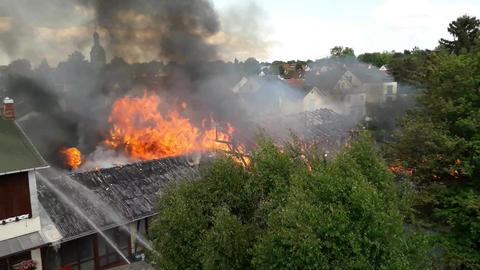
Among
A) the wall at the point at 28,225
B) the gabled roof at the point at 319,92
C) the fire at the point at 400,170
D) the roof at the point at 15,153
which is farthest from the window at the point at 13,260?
the gabled roof at the point at 319,92

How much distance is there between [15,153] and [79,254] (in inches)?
192

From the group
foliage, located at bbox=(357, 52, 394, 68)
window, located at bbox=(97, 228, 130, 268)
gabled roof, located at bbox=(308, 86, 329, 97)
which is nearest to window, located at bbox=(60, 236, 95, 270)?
window, located at bbox=(97, 228, 130, 268)

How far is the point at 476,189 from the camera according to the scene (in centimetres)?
1500

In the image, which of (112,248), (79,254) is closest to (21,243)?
(79,254)

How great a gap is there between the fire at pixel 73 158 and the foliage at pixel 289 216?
42.3 ft

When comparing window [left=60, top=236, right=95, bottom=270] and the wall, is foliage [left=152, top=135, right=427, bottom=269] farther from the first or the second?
window [left=60, top=236, right=95, bottom=270]

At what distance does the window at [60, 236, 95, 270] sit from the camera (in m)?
16.5

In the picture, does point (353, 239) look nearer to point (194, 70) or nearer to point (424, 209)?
point (424, 209)

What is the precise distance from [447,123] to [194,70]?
55.7 feet

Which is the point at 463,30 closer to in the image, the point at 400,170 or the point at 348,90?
the point at 348,90

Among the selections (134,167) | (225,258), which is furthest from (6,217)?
(225,258)

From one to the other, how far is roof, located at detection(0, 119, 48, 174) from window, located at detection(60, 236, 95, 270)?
3.62 metres

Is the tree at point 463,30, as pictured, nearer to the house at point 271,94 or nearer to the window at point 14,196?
the house at point 271,94

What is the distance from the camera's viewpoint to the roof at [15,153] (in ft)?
48.6
